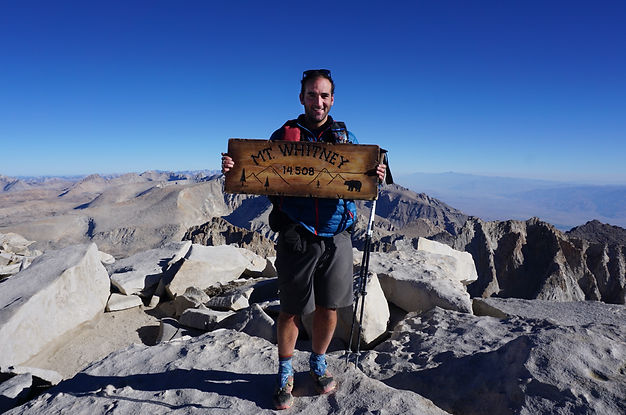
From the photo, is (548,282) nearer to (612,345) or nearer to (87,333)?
(612,345)

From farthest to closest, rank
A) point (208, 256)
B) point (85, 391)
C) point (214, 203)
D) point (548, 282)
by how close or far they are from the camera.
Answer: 1. point (214, 203)
2. point (548, 282)
3. point (208, 256)
4. point (85, 391)

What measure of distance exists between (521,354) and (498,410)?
2.13 ft

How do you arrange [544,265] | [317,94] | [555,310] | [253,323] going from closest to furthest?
[317,94]
[253,323]
[555,310]
[544,265]

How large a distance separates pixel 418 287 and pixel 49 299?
252 inches

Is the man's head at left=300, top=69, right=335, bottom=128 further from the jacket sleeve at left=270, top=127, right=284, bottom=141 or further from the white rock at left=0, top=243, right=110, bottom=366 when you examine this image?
the white rock at left=0, top=243, right=110, bottom=366

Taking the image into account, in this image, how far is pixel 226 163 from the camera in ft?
9.52

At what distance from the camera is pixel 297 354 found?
12.6 ft

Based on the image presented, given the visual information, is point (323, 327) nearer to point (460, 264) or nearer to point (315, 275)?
point (315, 275)

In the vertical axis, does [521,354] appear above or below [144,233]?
above

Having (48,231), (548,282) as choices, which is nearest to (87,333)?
(548,282)

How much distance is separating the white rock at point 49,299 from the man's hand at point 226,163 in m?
4.60

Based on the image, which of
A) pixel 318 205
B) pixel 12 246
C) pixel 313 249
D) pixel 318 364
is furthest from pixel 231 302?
pixel 12 246

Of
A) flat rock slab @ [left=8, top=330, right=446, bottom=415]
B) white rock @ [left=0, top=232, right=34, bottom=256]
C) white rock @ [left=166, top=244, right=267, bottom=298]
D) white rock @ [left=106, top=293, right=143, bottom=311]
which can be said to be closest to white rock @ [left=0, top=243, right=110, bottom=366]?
white rock @ [left=106, top=293, right=143, bottom=311]

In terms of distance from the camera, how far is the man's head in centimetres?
280
